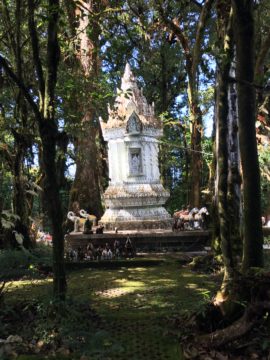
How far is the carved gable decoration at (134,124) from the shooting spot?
44.9 feet

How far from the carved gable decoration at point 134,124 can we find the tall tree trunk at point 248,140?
29.2 feet

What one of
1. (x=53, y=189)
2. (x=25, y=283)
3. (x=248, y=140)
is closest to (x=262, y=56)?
(x=248, y=140)

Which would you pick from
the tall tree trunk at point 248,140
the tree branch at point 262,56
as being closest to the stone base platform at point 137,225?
the tree branch at point 262,56

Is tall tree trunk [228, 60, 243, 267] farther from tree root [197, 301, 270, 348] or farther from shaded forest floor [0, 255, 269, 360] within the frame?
tree root [197, 301, 270, 348]

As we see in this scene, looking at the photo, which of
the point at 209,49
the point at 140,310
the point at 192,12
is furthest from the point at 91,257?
the point at 192,12

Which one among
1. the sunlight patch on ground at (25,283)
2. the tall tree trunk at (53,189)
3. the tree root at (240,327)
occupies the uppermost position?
the tall tree trunk at (53,189)

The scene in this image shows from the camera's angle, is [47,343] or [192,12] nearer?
[47,343]

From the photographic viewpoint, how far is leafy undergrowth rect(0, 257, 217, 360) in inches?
155

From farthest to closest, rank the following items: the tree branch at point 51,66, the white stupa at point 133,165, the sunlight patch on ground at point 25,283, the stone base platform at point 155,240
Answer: the white stupa at point 133,165 < the stone base platform at point 155,240 < the sunlight patch on ground at point 25,283 < the tree branch at point 51,66

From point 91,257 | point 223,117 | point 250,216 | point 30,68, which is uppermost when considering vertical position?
point 30,68

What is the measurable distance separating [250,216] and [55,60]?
9.77ft

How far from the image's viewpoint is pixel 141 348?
416 centimetres

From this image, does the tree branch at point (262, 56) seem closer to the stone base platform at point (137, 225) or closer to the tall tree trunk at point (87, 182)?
the stone base platform at point (137, 225)

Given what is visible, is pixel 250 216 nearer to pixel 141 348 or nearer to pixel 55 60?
pixel 141 348
